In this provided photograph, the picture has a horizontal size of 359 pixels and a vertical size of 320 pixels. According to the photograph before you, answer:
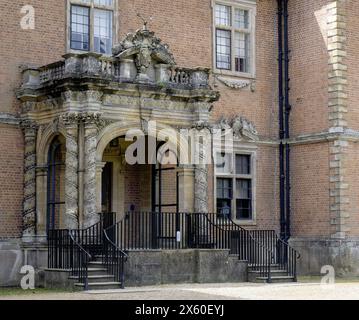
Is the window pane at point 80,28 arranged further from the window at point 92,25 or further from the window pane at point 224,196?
the window pane at point 224,196

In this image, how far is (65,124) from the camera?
23.4 metres

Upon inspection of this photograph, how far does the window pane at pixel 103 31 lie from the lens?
26375 millimetres

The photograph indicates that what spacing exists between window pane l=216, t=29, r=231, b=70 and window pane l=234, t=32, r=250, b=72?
280 mm

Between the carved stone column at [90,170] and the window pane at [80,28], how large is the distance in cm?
353

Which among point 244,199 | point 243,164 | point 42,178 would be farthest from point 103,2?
point 244,199

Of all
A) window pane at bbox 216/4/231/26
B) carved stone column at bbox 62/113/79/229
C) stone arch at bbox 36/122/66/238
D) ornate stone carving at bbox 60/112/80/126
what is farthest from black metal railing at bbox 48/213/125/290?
window pane at bbox 216/4/231/26

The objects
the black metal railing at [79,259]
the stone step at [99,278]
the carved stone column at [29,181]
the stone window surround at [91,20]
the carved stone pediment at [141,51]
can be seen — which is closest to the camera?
the black metal railing at [79,259]

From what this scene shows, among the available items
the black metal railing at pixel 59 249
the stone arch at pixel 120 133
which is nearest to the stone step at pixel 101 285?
the black metal railing at pixel 59 249

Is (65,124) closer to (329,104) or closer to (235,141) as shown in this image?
(235,141)

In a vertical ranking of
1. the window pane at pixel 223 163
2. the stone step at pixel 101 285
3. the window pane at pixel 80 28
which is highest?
the window pane at pixel 80 28

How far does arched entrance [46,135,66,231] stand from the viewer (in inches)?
965

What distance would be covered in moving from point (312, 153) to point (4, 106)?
10402 millimetres

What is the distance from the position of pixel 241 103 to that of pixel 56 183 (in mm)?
7390

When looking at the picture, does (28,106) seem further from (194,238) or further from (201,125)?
(194,238)
